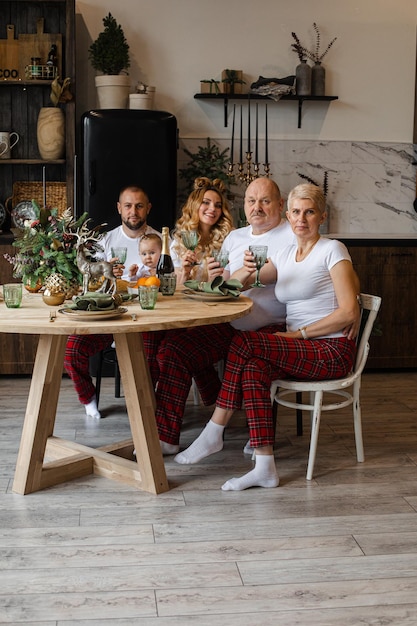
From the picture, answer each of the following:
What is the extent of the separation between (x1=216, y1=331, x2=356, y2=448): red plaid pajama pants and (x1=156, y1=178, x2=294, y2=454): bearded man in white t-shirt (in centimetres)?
29

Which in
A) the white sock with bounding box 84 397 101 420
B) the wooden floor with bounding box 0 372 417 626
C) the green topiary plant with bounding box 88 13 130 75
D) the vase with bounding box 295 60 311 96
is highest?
the green topiary plant with bounding box 88 13 130 75

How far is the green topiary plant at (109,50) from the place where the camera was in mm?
5535

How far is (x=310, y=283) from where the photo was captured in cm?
375

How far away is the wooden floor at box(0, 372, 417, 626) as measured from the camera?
8.32 ft

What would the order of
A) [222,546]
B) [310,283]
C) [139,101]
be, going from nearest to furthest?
[222,546]
[310,283]
[139,101]

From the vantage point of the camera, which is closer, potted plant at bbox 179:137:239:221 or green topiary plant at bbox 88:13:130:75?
green topiary plant at bbox 88:13:130:75

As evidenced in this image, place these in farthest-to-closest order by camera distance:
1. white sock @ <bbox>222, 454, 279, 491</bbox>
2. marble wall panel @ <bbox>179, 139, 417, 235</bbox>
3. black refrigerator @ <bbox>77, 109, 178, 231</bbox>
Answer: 1. marble wall panel @ <bbox>179, 139, 417, 235</bbox>
2. black refrigerator @ <bbox>77, 109, 178, 231</bbox>
3. white sock @ <bbox>222, 454, 279, 491</bbox>

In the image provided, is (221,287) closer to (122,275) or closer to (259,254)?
(259,254)

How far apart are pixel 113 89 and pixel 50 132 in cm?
50

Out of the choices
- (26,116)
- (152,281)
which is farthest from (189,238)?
(26,116)

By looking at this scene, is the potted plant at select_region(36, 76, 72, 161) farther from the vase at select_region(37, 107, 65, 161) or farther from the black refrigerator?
the black refrigerator

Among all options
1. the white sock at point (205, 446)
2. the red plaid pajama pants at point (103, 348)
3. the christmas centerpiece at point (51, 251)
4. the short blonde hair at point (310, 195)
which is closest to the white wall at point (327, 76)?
the red plaid pajama pants at point (103, 348)

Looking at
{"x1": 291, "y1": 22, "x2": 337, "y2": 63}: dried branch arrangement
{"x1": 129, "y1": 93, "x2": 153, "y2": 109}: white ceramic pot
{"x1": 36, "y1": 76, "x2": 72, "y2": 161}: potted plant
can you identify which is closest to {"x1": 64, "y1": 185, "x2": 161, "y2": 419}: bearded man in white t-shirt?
{"x1": 36, "y1": 76, "x2": 72, "y2": 161}: potted plant

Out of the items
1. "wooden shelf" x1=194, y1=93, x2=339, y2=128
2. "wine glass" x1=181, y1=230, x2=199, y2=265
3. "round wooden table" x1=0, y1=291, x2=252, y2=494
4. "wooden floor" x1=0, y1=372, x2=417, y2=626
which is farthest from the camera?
"wooden shelf" x1=194, y1=93, x2=339, y2=128
